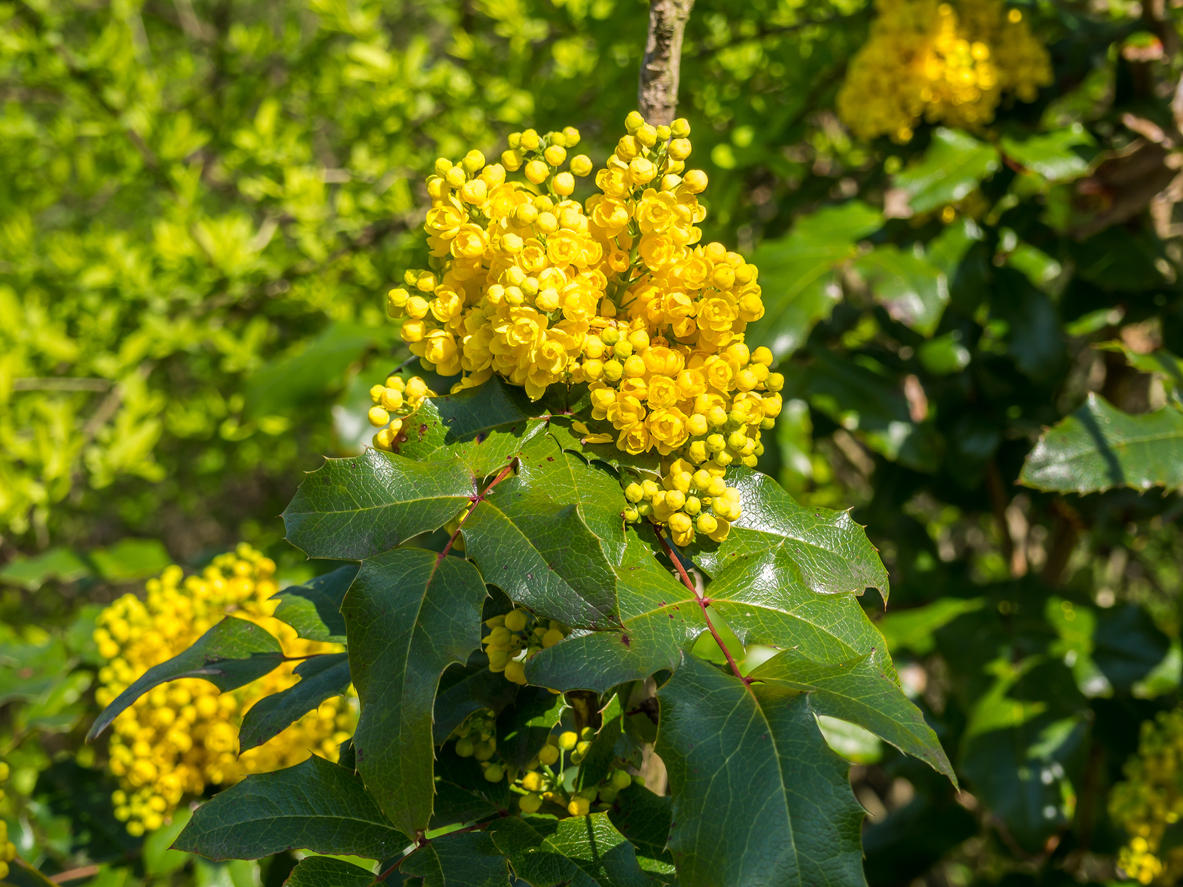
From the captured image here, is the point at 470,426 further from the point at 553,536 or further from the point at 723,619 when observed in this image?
the point at 723,619

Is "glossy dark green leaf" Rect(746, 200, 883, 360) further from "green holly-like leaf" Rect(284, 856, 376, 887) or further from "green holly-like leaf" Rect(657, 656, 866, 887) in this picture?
"green holly-like leaf" Rect(284, 856, 376, 887)

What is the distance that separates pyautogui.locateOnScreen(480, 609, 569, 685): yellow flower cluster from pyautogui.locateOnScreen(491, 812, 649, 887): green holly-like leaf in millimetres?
134

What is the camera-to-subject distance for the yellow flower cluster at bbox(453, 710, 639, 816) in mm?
889

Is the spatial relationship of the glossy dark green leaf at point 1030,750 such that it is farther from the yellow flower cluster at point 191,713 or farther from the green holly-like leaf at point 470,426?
the green holly-like leaf at point 470,426

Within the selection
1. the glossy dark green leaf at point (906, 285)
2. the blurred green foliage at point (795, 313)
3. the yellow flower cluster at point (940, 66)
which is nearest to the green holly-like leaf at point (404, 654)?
the blurred green foliage at point (795, 313)

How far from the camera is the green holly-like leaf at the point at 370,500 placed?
0.79 m

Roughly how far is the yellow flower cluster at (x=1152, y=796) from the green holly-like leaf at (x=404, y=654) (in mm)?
1528

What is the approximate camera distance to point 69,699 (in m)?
1.92

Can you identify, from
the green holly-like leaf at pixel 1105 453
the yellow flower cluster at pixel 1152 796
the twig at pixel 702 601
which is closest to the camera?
the twig at pixel 702 601

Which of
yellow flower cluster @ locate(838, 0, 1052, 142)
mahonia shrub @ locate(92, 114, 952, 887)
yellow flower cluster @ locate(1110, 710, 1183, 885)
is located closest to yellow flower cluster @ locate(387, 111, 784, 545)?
mahonia shrub @ locate(92, 114, 952, 887)

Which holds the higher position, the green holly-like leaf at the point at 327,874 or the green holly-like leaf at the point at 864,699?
the green holly-like leaf at the point at 864,699

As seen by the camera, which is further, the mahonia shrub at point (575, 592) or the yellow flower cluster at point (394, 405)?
the yellow flower cluster at point (394, 405)

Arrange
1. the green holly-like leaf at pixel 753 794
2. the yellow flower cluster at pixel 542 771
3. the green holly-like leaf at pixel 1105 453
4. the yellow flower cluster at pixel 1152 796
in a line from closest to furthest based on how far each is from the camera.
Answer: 1. the green holly-like leaf at pixel 753 794
2. the yellow flower cluster at pixel 542 771
3. the green holly-like leaf at pixel 1105 453
4. the yellow flower cluster at pixel 1152 796

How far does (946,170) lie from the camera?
1.77 m
